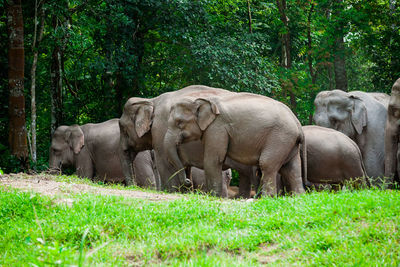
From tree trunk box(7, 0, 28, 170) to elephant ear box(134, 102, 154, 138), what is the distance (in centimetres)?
247

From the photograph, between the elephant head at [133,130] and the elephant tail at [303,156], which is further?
the elephant head at [133,130]

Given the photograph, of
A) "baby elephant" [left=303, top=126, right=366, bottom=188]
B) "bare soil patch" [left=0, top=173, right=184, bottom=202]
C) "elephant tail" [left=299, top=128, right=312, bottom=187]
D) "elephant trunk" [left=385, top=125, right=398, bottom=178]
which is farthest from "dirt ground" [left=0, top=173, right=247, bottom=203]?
"elephant trunk" [left=385, top=125, right=398, bottom=178]

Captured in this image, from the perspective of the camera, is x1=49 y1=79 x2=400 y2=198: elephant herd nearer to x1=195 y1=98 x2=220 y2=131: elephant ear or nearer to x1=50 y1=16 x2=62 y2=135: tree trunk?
x1=195 y1=98 x2=220 y2=131: elephant ear

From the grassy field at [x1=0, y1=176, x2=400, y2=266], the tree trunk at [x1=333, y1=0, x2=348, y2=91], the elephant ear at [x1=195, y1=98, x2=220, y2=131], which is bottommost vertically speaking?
the grassy field at [x1=0, y1=176, x2=400, y2=266]

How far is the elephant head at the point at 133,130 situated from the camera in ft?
40.9

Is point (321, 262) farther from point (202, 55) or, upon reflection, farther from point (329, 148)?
point (202, 55)

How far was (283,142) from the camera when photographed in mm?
9938

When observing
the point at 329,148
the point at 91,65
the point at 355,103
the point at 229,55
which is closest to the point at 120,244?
the point at 329,148

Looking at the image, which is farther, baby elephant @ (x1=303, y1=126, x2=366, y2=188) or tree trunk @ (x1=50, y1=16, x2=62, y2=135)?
tree trunk @ (x1=50, y1=16, x2=62, y2=135)

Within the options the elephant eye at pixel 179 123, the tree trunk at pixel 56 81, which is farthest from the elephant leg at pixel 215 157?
the tree trunk at pixel 56 81

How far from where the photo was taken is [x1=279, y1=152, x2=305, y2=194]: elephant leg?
1033 cm

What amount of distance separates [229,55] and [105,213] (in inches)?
398

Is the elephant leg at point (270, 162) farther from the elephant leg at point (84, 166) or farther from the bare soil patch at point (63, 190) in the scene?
the elephant leg at point (84, 166)

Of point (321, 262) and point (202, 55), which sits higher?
point (202, 55)
